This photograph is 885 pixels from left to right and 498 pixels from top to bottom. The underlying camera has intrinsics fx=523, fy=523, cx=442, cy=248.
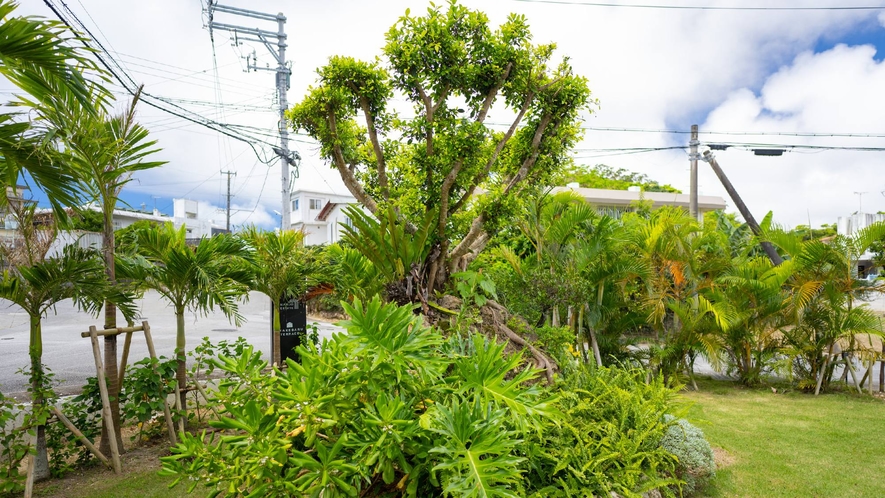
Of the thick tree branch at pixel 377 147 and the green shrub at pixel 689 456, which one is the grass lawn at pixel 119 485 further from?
the green shrub at pixel 689 456

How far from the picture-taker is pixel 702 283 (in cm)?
926

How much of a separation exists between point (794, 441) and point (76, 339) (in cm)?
1600

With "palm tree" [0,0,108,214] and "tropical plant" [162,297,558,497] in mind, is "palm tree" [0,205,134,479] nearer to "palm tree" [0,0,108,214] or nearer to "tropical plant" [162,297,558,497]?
"palm tree" [0,0,108,214]

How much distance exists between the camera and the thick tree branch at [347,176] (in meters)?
5.97

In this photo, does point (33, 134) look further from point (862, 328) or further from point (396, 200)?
point (862, 328)

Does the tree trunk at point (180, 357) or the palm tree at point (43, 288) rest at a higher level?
the palm tree at point (43, 288)

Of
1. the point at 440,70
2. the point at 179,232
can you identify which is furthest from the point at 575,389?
the point at 179,232

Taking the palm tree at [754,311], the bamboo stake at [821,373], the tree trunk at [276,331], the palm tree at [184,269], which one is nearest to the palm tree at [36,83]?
the palm tree at [184,269]

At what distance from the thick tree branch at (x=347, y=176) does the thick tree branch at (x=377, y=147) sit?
0.20 m

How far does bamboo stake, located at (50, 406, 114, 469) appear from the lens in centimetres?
432

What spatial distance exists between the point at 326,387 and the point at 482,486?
0.93m

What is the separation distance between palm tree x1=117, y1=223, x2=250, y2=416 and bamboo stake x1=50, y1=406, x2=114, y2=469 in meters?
1.06

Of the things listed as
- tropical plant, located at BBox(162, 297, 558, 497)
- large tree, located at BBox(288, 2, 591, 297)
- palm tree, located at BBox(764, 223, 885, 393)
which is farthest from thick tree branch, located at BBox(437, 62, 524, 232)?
palm tree, located at BBox(764, 223, 885, 393)

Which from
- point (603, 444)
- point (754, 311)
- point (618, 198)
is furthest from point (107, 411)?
point (618, 198)
